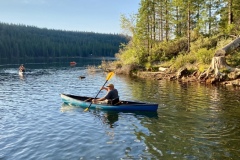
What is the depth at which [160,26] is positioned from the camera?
2148 inches

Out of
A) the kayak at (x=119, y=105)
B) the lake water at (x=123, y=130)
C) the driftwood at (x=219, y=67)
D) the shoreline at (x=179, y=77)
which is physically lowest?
the lake water at (x=123, y=130)

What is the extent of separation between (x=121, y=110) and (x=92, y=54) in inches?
6264

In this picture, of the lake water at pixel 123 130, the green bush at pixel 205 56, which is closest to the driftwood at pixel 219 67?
the green bush at pixel 205 56

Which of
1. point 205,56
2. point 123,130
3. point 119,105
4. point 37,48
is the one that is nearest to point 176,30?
point 205,56

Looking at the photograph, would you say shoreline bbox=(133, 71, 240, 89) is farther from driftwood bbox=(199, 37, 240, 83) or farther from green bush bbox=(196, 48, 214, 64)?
green bush bbox=(196, 48, 214, 64)

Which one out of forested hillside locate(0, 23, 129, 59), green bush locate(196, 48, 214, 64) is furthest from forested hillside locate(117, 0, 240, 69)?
forested hillside locate(0, 23, 129, 59)

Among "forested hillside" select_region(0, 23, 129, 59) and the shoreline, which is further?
"forested hillside" select_region(0, 23, 129, 59)

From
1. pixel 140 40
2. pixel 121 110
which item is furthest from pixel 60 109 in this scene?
pixel 140 40

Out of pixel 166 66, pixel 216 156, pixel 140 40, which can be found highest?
pixel 140 40

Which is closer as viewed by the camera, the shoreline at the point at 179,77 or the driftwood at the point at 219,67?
the shoreline at the point at 179,77

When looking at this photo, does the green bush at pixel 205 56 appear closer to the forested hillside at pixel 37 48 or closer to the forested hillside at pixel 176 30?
the forested hillside at pixel 176 30

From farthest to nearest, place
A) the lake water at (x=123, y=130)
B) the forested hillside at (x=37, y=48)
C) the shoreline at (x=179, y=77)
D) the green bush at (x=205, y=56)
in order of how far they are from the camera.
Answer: the forested hillside at (x=37, y=48)
the green bush at (x=205, y=56)
the shoreline at (x=179, y=77)
the lake water at (x=123, y=130)

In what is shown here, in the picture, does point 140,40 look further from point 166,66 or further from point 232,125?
point 232,125

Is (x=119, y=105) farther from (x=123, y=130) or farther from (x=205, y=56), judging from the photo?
(x=205, y=56)
